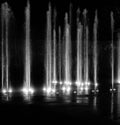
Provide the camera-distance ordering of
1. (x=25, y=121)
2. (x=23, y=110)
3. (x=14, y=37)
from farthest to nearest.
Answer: (x=14, y=37), (x=23, y=110), (x=25, y=121)

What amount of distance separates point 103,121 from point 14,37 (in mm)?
28859

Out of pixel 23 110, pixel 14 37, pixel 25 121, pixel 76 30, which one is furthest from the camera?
pixel 14 37

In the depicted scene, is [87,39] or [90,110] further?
[87,39]

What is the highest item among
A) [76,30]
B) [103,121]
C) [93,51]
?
[76,30]

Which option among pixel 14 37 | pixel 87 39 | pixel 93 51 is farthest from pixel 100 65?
pixel 14 37

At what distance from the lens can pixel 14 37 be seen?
35.3 meters

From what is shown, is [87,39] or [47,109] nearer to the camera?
[47,109]

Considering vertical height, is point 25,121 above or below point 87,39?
below

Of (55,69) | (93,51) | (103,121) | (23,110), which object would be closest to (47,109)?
(23,110)

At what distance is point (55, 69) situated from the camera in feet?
103

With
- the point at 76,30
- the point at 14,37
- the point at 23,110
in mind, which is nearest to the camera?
the point at 23,110

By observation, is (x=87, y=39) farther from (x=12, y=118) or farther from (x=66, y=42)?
(x=12, y=118)

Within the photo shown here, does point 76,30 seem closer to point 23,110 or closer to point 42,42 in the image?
point 42,42

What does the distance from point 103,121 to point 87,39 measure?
82.4ft
